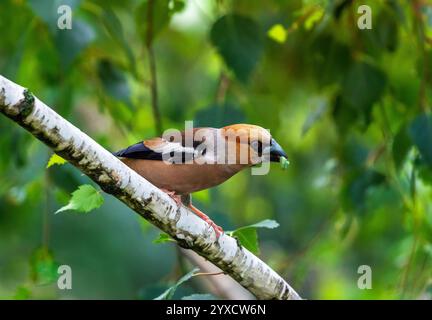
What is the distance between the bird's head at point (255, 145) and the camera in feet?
11.6

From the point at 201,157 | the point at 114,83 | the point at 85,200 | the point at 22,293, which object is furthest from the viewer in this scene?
the point at 114,83

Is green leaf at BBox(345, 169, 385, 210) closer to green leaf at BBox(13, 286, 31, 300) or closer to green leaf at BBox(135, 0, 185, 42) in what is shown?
green leaf at BBox(135, 0, 185, 42)

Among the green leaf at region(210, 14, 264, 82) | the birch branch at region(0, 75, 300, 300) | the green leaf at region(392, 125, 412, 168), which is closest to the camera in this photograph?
the birch branch at region(0, 75, 300, 300)

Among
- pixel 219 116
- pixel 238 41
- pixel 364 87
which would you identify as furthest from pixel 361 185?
pixel 238 41

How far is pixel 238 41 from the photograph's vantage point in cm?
483

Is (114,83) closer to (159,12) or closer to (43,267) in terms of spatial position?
(159,12)

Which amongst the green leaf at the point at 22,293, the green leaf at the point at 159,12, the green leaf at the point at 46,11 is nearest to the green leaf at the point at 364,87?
the green leaf at the point at 159,12

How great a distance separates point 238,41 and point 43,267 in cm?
174

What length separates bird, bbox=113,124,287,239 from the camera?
140 inches

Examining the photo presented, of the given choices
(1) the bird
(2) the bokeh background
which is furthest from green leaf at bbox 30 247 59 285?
(1) the bird

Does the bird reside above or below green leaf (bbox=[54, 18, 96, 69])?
below

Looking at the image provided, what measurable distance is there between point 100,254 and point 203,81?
236 cm

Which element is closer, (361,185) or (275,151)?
(275,151)

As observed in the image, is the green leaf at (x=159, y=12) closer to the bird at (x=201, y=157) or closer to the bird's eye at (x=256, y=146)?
the bird at (x=201, y=157)
